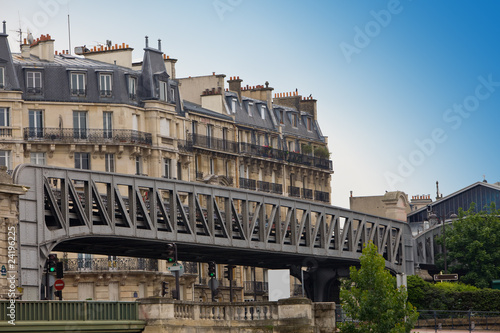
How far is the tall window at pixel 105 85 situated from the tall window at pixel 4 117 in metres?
5.89

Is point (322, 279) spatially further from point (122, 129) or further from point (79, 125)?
point (79, 125)

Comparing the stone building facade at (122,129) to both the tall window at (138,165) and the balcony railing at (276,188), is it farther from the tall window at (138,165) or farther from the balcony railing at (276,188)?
the balcony railing at (276,188)

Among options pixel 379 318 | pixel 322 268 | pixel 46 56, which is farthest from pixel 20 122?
pixel 379 318

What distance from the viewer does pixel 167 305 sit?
124 feet

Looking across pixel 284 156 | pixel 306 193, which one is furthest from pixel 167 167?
pixel 306 193

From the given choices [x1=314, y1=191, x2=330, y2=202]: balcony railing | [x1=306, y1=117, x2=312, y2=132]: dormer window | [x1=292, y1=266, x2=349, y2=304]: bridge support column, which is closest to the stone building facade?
[x1=292, y1=266, x2=349, y2=304]: bridge support column

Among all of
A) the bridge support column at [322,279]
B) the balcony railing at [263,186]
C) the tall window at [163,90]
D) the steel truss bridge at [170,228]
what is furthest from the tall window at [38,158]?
the balcony railing at [263,186]

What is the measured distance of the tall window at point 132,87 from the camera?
258 ft

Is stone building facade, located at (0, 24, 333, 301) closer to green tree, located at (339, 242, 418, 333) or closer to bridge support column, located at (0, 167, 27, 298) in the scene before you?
green tree, located at (339, 242, 418, 333)

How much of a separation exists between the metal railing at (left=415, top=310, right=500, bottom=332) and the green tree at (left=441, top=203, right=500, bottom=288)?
22.8 meters

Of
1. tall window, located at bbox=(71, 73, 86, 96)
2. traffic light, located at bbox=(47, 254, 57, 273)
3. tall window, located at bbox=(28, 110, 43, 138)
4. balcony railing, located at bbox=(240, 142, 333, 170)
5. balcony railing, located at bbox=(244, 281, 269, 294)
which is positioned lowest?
traffic light, located at bbox=(47, 254, 57, 273)

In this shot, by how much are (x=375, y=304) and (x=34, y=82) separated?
108ft

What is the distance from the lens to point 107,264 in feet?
247

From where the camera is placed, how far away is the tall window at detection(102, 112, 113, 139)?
76.4 meters
